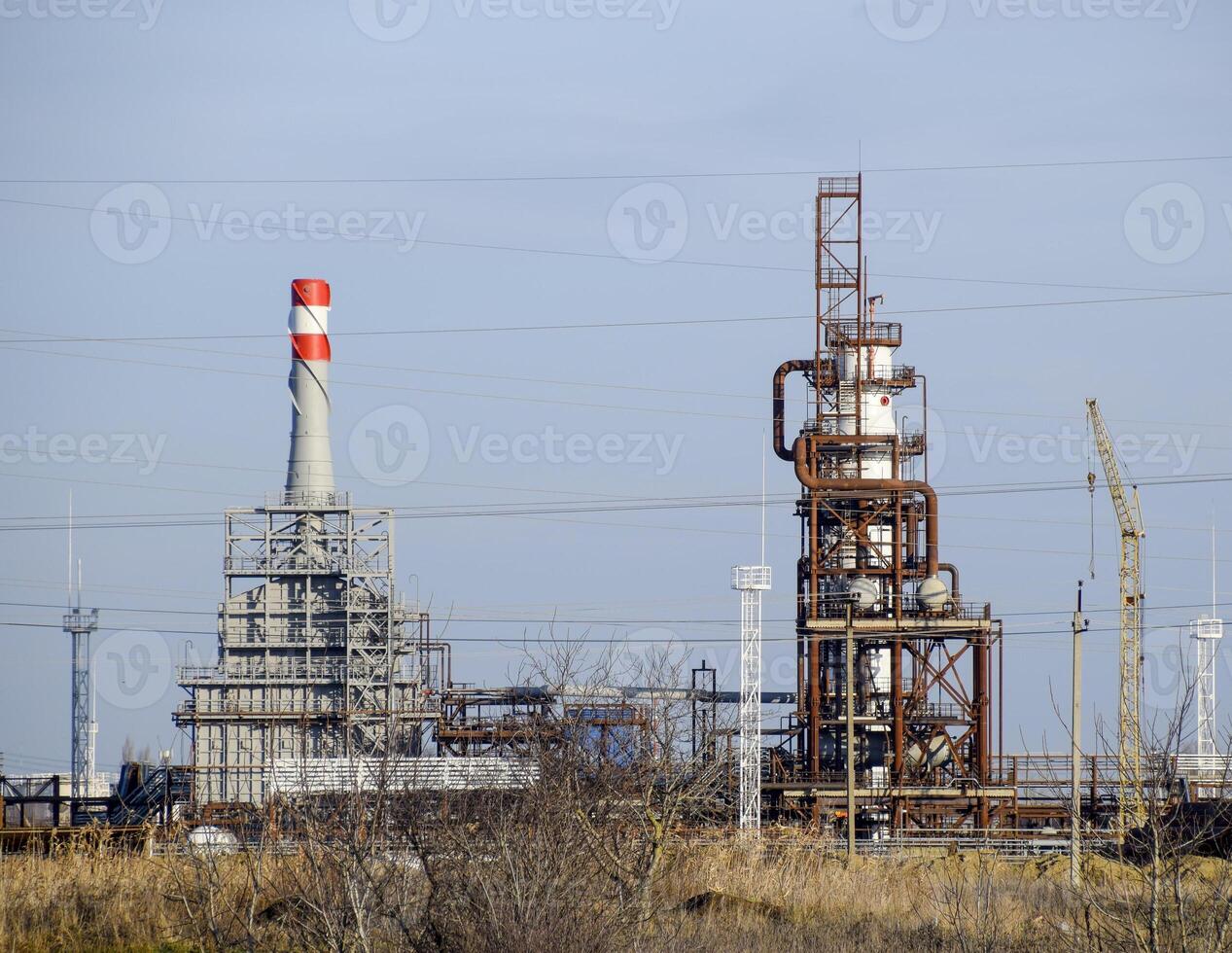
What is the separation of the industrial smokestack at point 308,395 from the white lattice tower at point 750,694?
2139 centimetres

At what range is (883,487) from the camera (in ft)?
199

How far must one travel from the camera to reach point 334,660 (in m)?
66.0

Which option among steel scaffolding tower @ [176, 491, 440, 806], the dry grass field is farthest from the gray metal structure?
the dry grass field

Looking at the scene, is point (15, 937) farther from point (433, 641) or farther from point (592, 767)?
point (433, 641)

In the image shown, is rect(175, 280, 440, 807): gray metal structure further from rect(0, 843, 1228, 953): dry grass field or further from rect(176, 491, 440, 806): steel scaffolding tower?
rect(0, 843, 1228, 953): dry grass field

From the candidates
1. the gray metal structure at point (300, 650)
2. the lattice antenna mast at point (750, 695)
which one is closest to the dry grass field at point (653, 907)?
the lattice antenna mast at point (750, 695)

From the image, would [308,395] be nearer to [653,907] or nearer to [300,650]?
[300,650]

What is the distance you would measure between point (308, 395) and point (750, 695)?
1014 inches

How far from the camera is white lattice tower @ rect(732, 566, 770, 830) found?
52469mm

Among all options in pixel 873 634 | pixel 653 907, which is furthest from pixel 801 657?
pixel 653 907

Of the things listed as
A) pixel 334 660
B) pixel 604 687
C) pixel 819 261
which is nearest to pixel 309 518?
pixel 334 660

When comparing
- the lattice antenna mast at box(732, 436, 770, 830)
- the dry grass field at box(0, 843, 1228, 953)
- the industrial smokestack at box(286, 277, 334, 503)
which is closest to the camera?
the dry grass field at box(0, 843, 1228, 953)

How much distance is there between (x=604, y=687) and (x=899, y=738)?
1988cm

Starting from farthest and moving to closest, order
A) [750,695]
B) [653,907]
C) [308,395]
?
1. [308,395]
2. [750,695]
3. [653,907]
